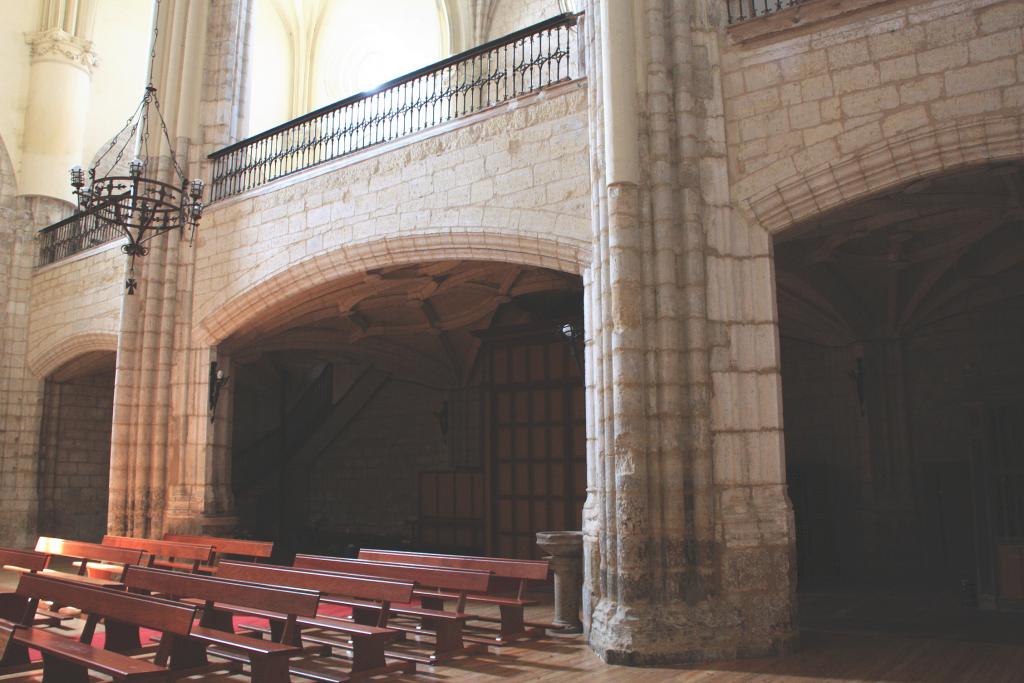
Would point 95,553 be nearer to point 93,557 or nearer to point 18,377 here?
point 93,557

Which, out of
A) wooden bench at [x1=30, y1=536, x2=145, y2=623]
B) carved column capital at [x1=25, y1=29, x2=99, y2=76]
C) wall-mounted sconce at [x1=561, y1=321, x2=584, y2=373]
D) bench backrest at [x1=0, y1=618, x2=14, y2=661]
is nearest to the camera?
bench backrest at [x1=0, y1=618, x2=14, y2=661]

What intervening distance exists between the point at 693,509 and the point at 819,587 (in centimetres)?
434

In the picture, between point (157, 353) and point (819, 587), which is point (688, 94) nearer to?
point (819, 587)

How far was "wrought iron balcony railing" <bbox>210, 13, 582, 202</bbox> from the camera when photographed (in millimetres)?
7973

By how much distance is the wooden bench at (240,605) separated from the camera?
432 cm

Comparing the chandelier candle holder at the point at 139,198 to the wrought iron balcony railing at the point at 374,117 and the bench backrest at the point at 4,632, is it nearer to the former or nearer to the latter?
the wrought iron balcony railing at the point at 374,117

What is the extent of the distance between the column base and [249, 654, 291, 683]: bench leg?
2.11m

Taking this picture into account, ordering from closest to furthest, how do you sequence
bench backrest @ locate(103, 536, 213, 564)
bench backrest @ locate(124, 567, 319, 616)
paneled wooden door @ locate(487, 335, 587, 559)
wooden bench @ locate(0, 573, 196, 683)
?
wooden bench @ locate(0, 573, 196, 683) < bench backrest @ locate(124, 567, 319, 616) < bench backrest @ locate(103, 536, 213, 564) < paneled wooden door @ locate(487, 335, 587, 559)

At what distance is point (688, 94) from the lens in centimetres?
620

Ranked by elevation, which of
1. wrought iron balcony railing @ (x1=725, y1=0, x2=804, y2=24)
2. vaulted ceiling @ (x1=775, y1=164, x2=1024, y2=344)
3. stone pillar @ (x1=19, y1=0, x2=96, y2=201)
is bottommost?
vaulted ceiling @ (x1=775, y1=164, x2=1024, y2=344)

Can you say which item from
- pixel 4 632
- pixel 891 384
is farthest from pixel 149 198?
pixel 891 384

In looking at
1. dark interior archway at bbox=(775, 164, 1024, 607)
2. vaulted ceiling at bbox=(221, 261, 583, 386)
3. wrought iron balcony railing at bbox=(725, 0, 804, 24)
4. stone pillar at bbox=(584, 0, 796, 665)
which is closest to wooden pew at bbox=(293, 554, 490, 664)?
stone pillar at bbox=(584, 0, 796, 665)

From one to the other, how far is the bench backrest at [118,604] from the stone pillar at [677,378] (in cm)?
266

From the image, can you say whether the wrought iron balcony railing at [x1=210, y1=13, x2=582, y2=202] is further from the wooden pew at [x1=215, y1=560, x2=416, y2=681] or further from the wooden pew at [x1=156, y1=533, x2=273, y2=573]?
the wooden pew at [x1=215, y1=560, x2=416, y2=681]
